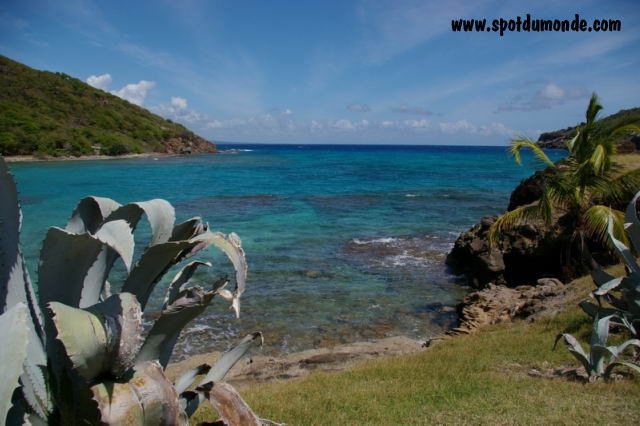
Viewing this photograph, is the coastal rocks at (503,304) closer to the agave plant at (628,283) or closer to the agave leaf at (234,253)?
the agave plant at (628,283)

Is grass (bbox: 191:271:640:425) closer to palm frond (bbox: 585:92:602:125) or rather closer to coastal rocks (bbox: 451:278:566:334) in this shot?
coastal rocks (bbox: 451:278:566:334)

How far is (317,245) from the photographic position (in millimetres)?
22734

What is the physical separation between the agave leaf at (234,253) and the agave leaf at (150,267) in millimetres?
106

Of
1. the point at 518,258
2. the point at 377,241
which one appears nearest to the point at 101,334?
the point at 518,258

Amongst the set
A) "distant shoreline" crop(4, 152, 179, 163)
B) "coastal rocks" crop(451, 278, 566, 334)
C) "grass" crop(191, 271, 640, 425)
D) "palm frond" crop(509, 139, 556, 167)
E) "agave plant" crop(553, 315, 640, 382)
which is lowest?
"coastal rocks" crop(451, 278, 566, 334)

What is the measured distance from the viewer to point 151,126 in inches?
4131

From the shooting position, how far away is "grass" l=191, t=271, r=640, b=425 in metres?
5.49

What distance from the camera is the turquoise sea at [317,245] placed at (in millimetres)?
13383

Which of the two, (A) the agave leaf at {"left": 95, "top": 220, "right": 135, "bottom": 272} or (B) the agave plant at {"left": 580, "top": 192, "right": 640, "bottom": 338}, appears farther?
(B) the agave plant at {"left": 580, "top": 192, "right": 640, "bottom": 338}

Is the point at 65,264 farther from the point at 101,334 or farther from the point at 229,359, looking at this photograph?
the point at 229,359

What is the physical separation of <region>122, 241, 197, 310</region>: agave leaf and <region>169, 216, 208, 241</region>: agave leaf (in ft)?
0.69

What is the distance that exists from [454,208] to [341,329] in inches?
977

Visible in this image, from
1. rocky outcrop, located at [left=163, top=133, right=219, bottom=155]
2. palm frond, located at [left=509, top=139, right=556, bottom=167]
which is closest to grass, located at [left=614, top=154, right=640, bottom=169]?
palm frond, located at [left=509, top=139, right=556, bottom=167]

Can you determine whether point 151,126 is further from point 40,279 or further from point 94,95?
point 40,279
